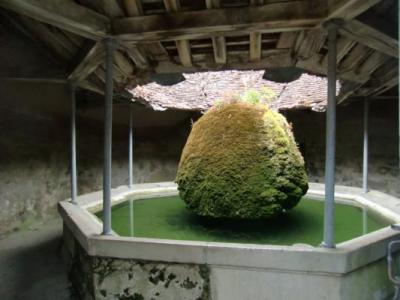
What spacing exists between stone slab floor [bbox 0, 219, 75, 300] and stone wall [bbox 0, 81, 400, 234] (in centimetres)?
57

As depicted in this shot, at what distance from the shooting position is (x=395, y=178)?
750 cm

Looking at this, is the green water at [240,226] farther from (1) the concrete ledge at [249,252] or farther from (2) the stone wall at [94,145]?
(2) the stone wall at [94,145]

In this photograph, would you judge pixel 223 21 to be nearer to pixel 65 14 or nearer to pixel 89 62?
pixel 65 14

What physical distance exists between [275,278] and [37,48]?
498 centimetres

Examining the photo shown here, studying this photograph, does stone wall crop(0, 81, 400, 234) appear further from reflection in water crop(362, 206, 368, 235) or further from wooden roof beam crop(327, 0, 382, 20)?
wooden roof beam crop(327, 0, 382, 20)

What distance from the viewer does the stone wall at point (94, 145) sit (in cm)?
557

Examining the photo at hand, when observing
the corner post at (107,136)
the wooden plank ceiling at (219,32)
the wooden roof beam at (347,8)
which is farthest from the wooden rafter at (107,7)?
the wooden roof beam at (347,8)

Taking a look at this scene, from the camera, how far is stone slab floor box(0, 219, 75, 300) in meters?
3.41

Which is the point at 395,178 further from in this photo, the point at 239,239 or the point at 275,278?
the point at 275,278

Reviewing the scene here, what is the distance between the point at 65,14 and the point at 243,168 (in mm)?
2448

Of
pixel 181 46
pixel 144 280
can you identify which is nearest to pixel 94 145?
pixel 181 46

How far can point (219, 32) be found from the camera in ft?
9.09

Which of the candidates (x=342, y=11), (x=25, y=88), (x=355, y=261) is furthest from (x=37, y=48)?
(x=355, y=261)

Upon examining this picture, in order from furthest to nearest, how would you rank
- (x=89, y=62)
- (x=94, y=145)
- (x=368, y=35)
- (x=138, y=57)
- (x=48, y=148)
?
(x=94, y=145) → (x=48, y=148) → (x=89, y=62) → (x=138, y=57) → (x=368, y=35)
